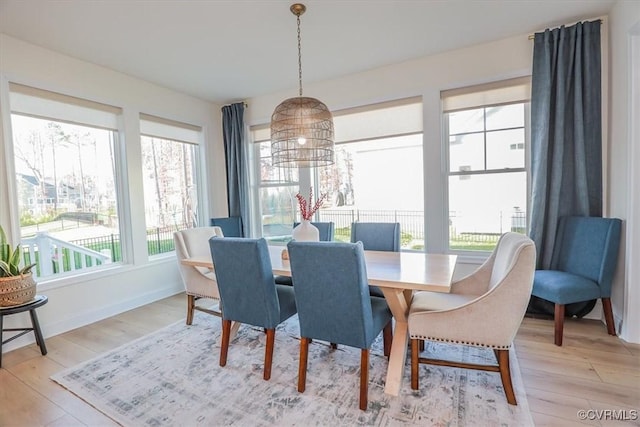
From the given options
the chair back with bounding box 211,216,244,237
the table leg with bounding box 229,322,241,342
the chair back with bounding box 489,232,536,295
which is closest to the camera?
the chair back with bounding box 489,232,536,295

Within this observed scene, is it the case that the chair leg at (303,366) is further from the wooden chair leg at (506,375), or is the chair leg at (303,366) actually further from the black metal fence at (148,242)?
the black metal fence at (148,242)

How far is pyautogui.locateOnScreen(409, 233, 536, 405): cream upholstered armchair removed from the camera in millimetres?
1641

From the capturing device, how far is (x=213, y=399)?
6.15 feet

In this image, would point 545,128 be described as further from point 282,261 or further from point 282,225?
point 282,225

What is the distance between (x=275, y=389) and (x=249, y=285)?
26.0 inches

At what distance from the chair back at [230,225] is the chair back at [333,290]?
8.90ft

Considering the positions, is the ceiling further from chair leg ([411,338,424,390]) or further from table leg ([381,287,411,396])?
chair leg ([411,338,424,390])

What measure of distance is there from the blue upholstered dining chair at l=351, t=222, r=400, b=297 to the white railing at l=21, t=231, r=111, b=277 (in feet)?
9.36

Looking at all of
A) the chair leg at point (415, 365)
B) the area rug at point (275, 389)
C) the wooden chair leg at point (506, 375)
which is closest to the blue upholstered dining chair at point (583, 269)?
the area rug at point (275, 389)

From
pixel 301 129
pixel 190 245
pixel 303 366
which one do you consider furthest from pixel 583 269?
pixel 190 245

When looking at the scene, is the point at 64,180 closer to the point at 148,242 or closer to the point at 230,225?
the point at 148,242

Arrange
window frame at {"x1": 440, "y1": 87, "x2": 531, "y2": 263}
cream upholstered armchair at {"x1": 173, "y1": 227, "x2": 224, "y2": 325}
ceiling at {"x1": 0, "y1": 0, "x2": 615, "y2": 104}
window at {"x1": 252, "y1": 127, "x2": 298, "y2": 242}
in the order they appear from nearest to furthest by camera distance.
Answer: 1. ceiling at {"x1": 0, "y1": 0, "x2": 615, "y2": 104}
2. cream upholstered armchair at {"x1": 173, "y1": 227, "x2": 224, "y2": 325}
3. window frame at {"x1": 440, "y1": 87, "x2": 531, "y2": 263}
4. window at {"x1": 252, "y1": 127, "x2": 298, "y2": 242}

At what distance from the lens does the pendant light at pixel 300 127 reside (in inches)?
90.3

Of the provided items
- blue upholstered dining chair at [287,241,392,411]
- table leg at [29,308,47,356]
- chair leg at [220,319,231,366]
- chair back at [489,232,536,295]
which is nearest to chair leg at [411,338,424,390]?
blue upholstered dining chair at [287,241,392,411]
